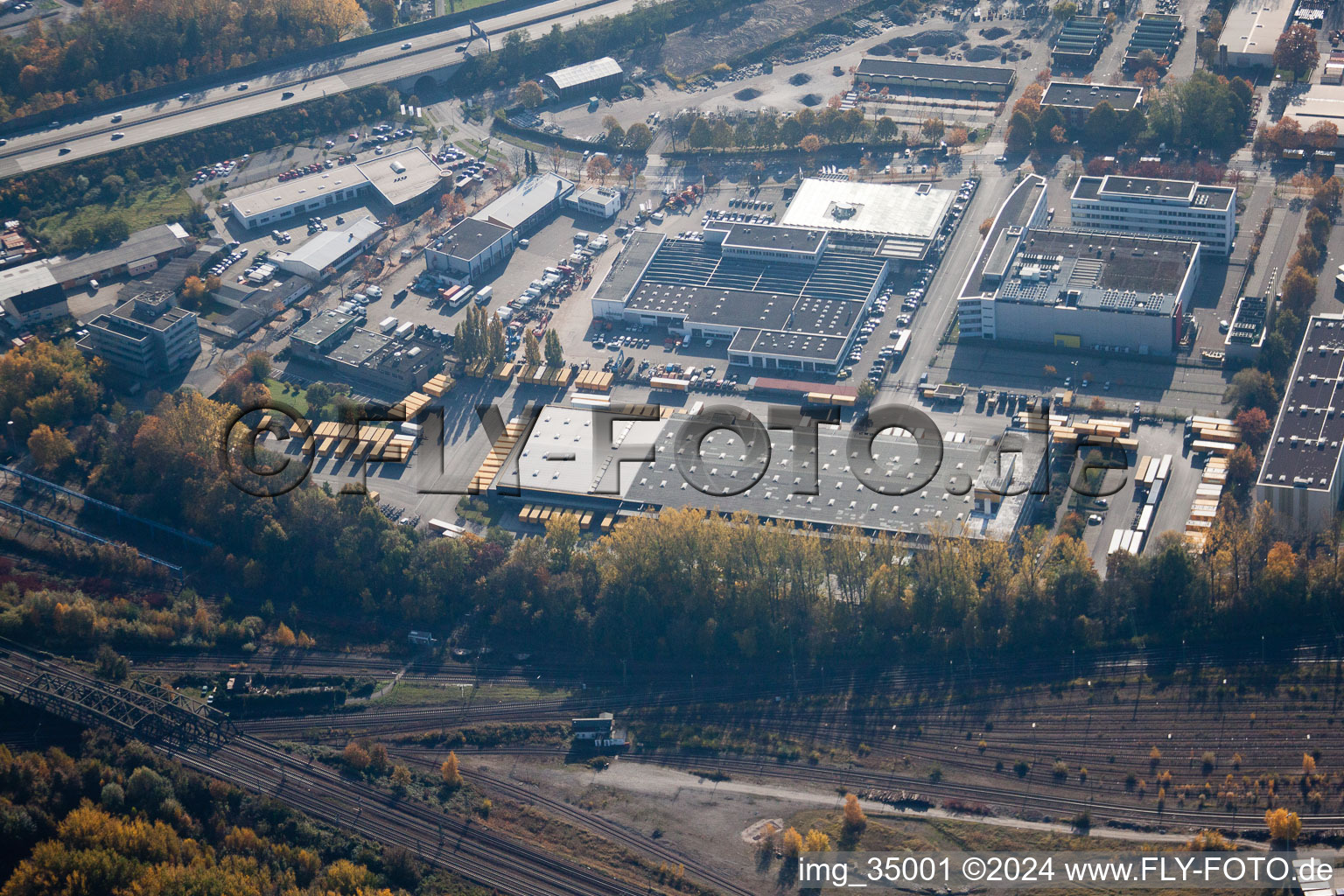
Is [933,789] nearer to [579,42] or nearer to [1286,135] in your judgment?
[1286,135]

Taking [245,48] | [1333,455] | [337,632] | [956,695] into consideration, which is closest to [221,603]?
[337,632]

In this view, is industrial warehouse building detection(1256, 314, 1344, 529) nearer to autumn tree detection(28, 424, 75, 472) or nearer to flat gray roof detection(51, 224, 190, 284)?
autumn tree detection(28, 424, 75, 472)

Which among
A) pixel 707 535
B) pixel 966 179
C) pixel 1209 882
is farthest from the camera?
pixel 966 179

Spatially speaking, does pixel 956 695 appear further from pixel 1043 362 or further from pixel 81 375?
pixel 81 375

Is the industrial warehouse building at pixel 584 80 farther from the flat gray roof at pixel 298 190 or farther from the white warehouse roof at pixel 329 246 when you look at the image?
the white warehouse roof at pixel 329 246

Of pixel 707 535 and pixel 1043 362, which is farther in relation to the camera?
pixel 1043 362

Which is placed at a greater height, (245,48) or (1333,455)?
(245,48)
